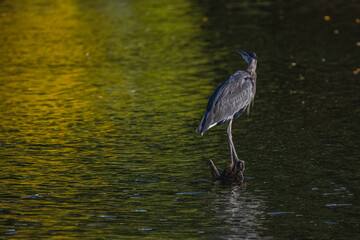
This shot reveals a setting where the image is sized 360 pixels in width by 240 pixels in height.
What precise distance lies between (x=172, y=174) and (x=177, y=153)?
1.45 meters

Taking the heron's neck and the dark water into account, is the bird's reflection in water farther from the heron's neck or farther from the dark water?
the heron's neck

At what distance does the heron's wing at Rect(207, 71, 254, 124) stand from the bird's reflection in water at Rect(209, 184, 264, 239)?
4.56 ft

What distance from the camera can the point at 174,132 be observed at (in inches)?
650

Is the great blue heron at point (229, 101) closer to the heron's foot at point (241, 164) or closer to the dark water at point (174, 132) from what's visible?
the heron's foot at point (241, 164)

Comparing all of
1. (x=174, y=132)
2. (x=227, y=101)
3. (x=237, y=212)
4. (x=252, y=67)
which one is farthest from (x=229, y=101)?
(x=174, y=132)

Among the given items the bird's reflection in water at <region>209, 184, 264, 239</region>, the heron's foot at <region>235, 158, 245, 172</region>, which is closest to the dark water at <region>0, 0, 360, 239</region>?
the bird's reflection in water at <region>209, 184, 264, 239</region>

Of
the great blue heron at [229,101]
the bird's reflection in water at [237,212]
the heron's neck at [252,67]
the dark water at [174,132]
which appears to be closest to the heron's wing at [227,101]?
the great blue heron at [229,101]

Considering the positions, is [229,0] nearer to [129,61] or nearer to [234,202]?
[129,61]

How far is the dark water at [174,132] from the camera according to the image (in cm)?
1116

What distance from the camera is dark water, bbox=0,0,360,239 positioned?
36.6 feet

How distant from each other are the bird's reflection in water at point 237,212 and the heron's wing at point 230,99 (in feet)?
4.56

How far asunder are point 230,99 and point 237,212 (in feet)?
8.96

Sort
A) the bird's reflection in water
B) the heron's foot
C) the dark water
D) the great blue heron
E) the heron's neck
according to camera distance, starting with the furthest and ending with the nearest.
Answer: the heron's neck → the great blue heron → the heron's foot → the dark water → the bird's reflection in water

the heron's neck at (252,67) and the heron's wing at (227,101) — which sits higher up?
the heron's neck at (252,67)
